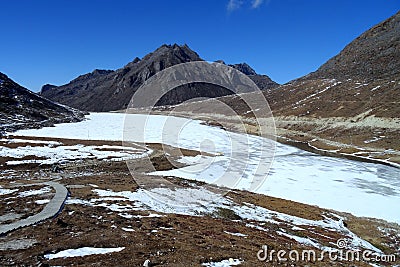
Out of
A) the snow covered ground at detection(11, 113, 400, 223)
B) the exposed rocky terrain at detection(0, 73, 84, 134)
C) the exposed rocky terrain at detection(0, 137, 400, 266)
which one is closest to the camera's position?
the exposed rocky terrain at detection(0, 137, 400, 266)

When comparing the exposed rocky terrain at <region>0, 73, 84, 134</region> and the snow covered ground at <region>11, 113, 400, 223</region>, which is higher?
the exposed rocky terrain at <region>0, 73, 84, 134</region>

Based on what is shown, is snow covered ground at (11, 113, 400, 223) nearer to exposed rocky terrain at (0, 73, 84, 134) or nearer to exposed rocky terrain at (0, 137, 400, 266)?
exposed rocky terrain at (0, 137, 400, 266)

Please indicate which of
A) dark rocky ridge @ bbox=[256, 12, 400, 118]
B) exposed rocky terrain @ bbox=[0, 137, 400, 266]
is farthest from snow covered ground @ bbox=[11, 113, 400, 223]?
dark rocky ridge @ bbox=[256, 12, 400, 118]

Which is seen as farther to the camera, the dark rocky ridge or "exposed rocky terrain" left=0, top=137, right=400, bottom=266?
the dark rocky ridge

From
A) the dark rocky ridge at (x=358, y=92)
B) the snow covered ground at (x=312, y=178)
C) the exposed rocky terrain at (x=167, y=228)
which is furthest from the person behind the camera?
the dark rocky ridge at (x=358, y=92)

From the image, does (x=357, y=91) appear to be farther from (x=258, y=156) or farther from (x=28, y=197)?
(x=28, y=197)

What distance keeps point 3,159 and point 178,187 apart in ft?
127

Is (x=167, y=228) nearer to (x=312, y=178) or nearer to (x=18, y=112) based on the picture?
(x=312, y=178)

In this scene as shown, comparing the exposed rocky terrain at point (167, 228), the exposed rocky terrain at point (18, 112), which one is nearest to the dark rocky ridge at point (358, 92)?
the exposed rocky terrain at point (167, 228)

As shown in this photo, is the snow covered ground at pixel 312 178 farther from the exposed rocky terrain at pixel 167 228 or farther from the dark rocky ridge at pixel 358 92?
the dark rocky ridge at pixel 358 92

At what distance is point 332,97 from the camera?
150 meters

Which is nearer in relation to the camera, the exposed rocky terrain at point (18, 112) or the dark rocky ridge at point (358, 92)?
the dark rocky ridge at point (358, 92)

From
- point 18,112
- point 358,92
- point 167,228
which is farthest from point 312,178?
point 18,112

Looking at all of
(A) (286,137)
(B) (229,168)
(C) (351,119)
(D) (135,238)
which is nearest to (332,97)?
(C) (351,119)
